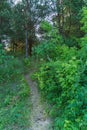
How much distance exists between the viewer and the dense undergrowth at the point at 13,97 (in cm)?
588

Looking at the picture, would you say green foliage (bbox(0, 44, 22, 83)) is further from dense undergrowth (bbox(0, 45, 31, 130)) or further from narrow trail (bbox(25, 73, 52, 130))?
narrow trail (bbox(25, 73, 52, 130))

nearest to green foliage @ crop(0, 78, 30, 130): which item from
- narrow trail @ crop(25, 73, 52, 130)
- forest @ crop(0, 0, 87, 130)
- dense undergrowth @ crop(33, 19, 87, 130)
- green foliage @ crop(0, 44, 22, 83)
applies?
forest @ crop(0, 0, 87, 130)

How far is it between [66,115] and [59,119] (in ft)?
0.73

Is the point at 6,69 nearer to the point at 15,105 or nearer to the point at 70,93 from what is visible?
the point at 15,105

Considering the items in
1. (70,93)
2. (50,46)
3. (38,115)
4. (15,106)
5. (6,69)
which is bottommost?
(38,115)

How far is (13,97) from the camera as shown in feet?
23.6

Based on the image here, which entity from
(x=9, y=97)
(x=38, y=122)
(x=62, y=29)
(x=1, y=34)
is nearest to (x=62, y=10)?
(x=62, y=29)

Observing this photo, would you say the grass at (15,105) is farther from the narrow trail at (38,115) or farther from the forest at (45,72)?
the narrow trail at (38,115)

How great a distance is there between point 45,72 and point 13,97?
1262mm

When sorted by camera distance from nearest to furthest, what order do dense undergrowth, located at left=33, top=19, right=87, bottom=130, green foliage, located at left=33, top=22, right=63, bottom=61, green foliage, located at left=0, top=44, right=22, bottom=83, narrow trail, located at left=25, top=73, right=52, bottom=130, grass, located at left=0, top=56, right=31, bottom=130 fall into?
1. dense undergrowth, located at left=33, top=19, right=87, bottom=130
2. narrow trail, located at left=25, top=73, right=52, bottom=130
3. grass, located at left=0, top=56, right=31, bottom=130
4. green foliage, located at left=33, top=22, right=63, bottom=61
5. green foliage, located at left=0, top=44, right=22, bottom=83

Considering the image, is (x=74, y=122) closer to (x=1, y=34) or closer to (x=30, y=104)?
(x=30, y=104)

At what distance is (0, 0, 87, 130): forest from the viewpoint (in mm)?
5300

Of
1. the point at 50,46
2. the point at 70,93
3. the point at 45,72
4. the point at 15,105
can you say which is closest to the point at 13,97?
the point at 15,105

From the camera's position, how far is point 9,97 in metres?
7.12
